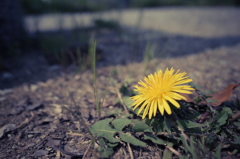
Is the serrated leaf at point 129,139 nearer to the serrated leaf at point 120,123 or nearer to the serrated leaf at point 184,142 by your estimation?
the serrated leaf at point 120,123

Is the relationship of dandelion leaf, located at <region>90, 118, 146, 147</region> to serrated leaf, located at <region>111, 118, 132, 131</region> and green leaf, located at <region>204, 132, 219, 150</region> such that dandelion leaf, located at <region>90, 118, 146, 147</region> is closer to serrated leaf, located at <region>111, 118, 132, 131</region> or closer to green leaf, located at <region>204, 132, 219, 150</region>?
serrated leaf, located at <region>111, 118, 132, 131</region>

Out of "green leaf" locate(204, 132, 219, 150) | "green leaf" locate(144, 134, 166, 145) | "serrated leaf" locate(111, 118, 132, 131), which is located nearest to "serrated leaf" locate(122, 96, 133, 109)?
"serrated leaf" locate(111, 118, 132, 131)

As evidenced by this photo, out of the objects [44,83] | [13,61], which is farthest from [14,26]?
[44,83]

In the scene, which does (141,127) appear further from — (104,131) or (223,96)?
(223,96)

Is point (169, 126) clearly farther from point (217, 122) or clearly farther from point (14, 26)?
point (14, 26)

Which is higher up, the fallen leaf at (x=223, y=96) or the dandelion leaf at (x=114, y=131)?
the fallen leaf at (x=223, y=96)

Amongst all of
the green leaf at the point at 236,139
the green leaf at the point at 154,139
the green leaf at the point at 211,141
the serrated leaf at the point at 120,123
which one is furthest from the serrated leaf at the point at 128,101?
the green leaf at the point at 236,139
